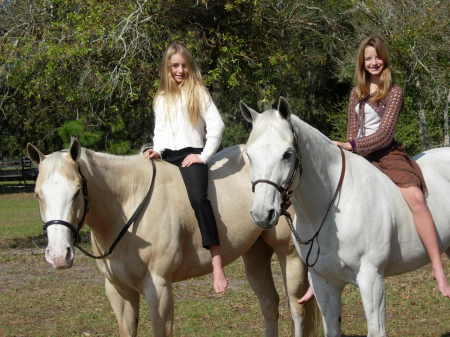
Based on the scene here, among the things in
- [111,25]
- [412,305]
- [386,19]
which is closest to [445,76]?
[386,19]

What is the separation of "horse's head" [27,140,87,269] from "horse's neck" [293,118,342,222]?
4.42 feet

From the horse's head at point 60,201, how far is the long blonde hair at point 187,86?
111 centimetres

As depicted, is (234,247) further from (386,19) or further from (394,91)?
(386,19)

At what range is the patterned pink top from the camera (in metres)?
4.54

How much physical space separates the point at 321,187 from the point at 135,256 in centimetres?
136

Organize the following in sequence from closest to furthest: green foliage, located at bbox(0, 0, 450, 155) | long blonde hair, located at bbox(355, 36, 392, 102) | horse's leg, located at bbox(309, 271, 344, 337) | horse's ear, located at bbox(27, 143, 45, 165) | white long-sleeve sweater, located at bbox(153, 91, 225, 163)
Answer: horse's ear, located at bbox(27, 143, 45, 165)
horse's leg, located at bbox(309, 271, 344, 337)
long blonde hair, located at bbox(355, 36, 392, 102)
white long-sleeve sweater, located at bbox(153, 91, 225, 163)
green foliage, located at bbox(0, 0, 450, 155)

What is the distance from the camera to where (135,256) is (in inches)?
183

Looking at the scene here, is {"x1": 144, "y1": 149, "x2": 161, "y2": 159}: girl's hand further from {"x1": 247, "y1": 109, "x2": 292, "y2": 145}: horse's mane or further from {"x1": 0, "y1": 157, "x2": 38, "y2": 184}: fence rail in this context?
{"x1": 0, "y1": 157, "x2": 38, "y2": 184}: fence rail

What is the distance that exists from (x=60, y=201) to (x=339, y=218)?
168 cm

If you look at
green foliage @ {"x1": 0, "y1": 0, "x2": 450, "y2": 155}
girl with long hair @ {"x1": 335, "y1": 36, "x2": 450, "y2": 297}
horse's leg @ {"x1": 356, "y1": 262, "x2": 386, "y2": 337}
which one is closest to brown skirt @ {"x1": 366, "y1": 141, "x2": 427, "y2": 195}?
girl with long hair @ {"x1": 335, "y1": 36, "x2": 450, "y2": 297}

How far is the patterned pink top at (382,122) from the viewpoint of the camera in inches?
179

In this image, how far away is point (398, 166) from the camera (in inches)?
183

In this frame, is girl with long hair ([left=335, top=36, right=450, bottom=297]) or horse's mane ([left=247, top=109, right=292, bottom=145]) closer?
horse's mane ([left=247, top=109, right=292, bottom=145])

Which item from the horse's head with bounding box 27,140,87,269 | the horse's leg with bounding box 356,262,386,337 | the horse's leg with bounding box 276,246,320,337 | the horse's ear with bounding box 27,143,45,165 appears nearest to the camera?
the horse's head with bounding box 27,140,87,269
